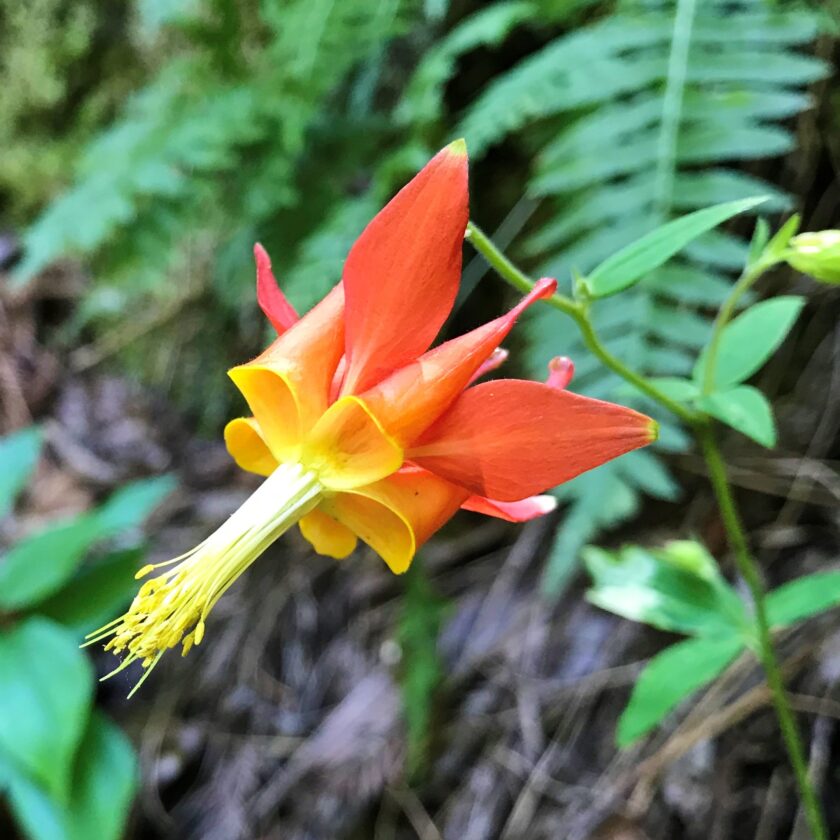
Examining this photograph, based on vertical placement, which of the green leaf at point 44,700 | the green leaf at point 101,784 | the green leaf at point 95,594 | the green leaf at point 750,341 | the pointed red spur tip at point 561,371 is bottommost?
the green leaf at point 101,784

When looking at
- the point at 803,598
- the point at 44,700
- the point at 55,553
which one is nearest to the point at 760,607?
the point at 803,598

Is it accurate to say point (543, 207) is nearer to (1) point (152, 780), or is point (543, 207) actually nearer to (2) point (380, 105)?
(2) point (380, 105)

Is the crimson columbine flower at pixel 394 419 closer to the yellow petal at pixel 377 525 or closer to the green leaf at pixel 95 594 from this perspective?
the yellow petal at pixel 377 525

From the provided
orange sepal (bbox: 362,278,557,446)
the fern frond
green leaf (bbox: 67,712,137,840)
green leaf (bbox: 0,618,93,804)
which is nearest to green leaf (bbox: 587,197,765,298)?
orange sepal (bbox: 362,278,557,446)

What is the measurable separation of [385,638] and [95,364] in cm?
131

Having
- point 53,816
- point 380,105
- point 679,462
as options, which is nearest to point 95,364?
point 380,105

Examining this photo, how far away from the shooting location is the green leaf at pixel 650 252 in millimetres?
614

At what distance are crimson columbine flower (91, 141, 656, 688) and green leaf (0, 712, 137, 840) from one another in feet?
2.98

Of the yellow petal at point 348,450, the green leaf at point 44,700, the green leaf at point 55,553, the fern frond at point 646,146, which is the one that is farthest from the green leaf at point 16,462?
the yellow petal at point 348,450

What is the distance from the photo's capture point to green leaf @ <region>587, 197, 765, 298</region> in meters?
0.61

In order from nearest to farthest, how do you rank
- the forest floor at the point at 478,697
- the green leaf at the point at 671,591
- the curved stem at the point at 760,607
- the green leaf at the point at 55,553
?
the curved stem at the point at 760,607 < the green leaf at the point at 671,591 < the forest floor at the point at 478,697 < the green leaf at the point at 55,553

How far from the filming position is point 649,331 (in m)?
1.27

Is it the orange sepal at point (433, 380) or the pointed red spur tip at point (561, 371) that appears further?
the pointed red spur tip at point (561, 371)

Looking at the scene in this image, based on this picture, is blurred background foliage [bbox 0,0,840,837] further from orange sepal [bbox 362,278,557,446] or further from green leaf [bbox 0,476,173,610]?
orange sepal [bbox 362,278,557,446]
